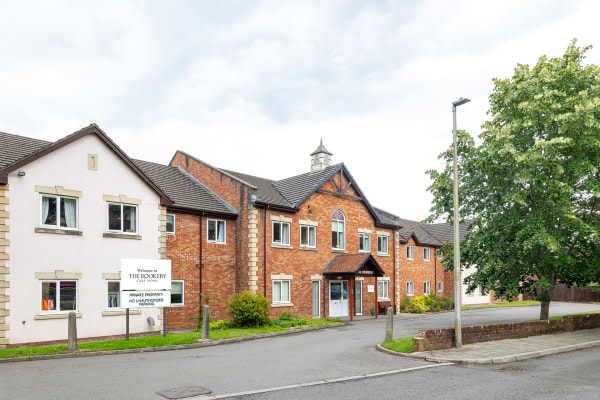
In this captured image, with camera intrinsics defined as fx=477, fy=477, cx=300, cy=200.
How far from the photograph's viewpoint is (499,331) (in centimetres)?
1697

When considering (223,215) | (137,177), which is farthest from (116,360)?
(223,215)

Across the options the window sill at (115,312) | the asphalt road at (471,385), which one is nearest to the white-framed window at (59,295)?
the window sill at (115,312)

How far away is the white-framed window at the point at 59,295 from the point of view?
1755 centimetres

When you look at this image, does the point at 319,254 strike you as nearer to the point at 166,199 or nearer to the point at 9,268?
the point at 166,199

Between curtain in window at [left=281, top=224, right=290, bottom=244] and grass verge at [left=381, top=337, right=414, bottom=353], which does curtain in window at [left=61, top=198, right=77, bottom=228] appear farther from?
grass verge at [left=381, top=337, right=414, bottom=353]

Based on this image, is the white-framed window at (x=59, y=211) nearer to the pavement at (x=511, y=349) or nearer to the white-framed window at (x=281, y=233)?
the white-framed window at (x=281, y=233)

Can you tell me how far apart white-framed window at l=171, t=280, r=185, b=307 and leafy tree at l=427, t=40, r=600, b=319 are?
12.6 meters

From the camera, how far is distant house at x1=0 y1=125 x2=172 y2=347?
16828 millimetres

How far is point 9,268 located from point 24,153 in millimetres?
4844

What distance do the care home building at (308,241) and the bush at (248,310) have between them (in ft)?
7.54

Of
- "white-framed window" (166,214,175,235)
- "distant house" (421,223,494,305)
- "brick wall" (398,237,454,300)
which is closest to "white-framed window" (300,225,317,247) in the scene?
"white-framed window" (166,214,175,235)

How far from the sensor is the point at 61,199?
18453 millimetres

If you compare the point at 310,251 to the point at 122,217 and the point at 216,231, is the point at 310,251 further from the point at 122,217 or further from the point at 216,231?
the point at 122,217

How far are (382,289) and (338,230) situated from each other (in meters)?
6.08
